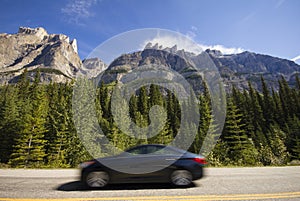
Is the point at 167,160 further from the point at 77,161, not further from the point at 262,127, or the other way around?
the point at 262,127

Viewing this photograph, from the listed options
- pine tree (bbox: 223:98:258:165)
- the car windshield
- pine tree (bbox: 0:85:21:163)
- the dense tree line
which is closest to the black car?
the car windshield

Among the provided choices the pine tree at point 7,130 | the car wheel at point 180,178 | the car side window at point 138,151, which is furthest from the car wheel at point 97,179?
the pine tree at point 7,130

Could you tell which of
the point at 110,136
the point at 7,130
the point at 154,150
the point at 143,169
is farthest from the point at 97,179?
the point at 7,130

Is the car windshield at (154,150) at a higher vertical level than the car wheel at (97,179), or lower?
higher

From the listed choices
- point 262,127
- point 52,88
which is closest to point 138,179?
point 262,127

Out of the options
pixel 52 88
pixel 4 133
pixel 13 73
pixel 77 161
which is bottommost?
pixel 77 161

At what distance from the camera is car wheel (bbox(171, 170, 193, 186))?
17.7ft

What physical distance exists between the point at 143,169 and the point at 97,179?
4.54ft

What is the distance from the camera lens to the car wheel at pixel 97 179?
532 centimetres

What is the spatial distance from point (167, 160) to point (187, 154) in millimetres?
720

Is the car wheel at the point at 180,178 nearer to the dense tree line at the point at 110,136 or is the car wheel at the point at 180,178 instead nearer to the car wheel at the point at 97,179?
the car wheel at the point at 97,179

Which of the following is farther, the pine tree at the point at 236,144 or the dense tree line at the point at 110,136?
the pine tree at the point at 236,144

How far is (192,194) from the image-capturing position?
182 inches

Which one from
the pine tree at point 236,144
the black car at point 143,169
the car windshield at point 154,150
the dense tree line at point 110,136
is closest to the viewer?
the black car at point 143,169
